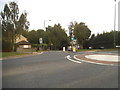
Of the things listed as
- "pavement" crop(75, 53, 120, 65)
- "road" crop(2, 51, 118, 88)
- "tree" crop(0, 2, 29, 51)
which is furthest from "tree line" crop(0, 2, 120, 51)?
"road" crop(2, 51, 118, 88)

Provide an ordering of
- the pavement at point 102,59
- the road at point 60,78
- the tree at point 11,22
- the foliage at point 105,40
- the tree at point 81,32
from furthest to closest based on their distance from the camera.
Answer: the tree at point 81,32, the foliage at point 105,40, the tree at point 11,22, the pavement at point 102,59, the road at point 60,78

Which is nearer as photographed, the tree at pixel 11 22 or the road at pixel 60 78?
the road at pixel 60 78

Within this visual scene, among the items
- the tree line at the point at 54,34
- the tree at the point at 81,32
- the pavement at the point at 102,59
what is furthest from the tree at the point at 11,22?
the tree at the point at 81,32

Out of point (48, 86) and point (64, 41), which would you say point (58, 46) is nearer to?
point (64, 41)

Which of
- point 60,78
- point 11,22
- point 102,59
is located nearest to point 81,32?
point 11,22

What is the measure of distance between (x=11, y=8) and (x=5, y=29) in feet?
15.2

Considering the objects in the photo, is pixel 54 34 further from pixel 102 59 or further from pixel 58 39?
pixel 102 59

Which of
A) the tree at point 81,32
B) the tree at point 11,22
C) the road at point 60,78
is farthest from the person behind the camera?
the tree at point 81,32

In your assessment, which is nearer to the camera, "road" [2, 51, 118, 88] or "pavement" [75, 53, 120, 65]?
"road" [2, 51, 118, 88]

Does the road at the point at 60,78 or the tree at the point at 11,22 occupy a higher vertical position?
the tree at the point at 11,22

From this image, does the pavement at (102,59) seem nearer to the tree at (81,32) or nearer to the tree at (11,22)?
the tree at (11,22)

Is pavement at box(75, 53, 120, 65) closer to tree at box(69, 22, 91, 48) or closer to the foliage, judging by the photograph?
the foliage

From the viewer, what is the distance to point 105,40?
57562mm

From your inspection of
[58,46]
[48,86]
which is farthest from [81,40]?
[48,86]
